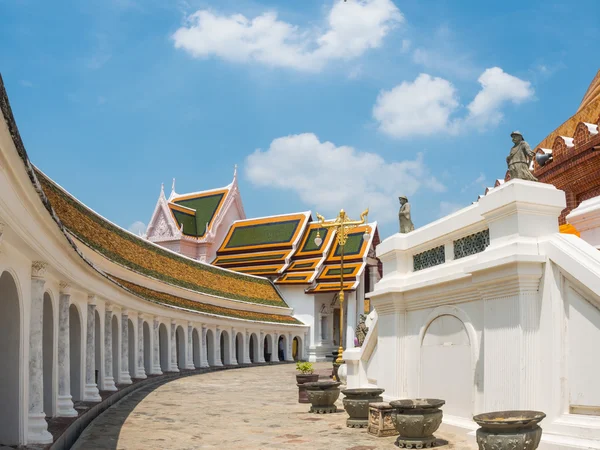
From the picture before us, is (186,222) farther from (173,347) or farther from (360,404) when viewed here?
(360,404)

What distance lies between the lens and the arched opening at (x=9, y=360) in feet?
30.5

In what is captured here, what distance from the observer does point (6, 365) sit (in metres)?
9.38

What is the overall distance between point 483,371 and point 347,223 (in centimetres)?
1619

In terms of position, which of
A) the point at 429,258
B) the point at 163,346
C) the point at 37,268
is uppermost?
the point at 429,258

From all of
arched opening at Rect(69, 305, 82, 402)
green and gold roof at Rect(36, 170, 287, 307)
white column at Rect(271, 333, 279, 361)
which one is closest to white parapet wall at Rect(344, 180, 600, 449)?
arched opening at Rect(69, 305, 82, 402)

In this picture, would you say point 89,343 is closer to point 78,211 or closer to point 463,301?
point 78,211

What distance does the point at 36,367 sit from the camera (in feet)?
32.7

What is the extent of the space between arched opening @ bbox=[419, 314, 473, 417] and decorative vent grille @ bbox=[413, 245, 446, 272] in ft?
3.27

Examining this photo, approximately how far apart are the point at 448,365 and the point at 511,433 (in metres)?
3.51

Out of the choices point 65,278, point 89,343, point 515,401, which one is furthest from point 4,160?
point 89,343

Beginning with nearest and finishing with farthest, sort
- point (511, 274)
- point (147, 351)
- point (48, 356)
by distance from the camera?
point (511, 274)
point (48, 356)
point (147, 351)

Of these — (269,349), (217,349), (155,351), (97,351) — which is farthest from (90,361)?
(269,349)

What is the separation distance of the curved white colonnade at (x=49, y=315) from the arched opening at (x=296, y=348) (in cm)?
1936

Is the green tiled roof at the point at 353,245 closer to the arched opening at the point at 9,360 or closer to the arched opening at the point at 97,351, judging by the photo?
the arched opening at the point at 97,351
